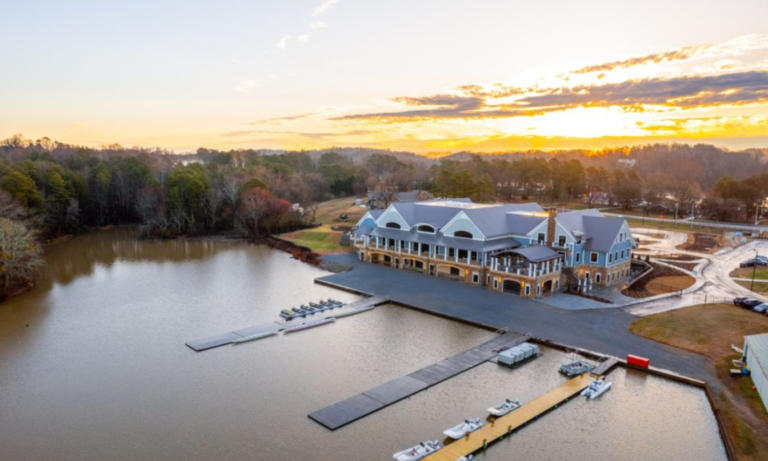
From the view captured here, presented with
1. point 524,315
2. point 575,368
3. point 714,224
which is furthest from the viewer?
point 714,224

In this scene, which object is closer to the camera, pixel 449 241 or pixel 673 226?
pixel 449 241

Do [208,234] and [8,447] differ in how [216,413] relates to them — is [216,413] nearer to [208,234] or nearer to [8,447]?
[8,447]

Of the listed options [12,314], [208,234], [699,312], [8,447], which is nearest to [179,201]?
[208,234]

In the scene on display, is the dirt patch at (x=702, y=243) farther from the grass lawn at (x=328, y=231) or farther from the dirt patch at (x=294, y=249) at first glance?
the dirt patch at (x=294, y=249)

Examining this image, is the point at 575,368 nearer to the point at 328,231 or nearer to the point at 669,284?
the point at 669,284

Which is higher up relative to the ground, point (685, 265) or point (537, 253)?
point (537, 253)

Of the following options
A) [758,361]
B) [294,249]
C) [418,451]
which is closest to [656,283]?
[758,361]
